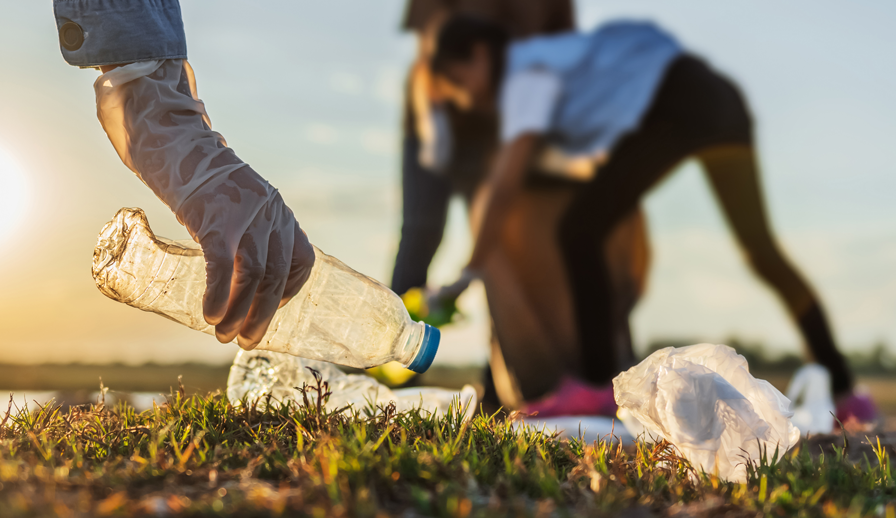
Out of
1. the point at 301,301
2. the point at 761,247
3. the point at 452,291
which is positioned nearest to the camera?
the point at 301,301

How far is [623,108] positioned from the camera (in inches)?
184

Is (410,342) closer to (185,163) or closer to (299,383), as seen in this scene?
(299,383)

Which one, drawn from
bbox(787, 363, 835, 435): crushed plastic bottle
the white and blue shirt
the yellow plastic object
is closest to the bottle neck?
the yellow plastic object

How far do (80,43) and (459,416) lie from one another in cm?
163

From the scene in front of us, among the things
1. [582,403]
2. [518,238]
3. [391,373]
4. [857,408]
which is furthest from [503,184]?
[857,408]

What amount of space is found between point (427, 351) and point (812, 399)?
3.29 m

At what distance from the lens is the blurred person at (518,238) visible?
5812 millimetres

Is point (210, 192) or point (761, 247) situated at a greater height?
point (210, 192)

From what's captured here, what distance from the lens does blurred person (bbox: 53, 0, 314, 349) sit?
66.5 inches

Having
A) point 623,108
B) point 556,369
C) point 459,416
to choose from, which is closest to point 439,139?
point 623,108

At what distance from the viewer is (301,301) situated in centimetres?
207

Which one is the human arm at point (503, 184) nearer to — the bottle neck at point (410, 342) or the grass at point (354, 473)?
the bottle neck at point (410, 342)

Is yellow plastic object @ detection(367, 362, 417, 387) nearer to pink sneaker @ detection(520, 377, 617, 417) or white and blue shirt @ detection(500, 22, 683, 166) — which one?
pink sneaker @ detection(520, 377, 617, 417)

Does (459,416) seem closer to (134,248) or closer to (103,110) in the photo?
(134,248)
